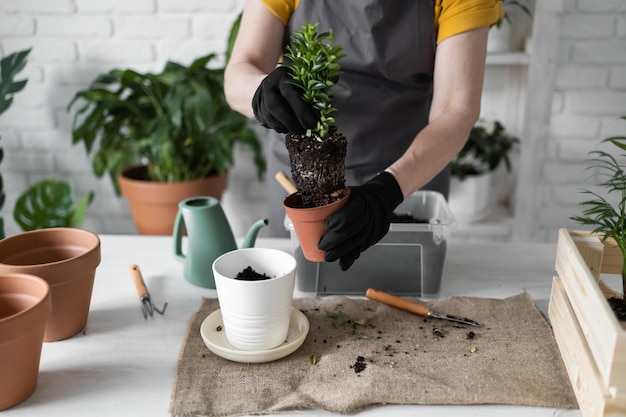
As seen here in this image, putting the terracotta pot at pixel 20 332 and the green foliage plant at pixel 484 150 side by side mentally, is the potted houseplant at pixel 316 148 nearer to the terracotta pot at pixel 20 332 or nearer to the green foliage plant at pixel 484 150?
the terracotta pot at pixel 20 332

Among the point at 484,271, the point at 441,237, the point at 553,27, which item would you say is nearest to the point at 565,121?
the point at 553,27

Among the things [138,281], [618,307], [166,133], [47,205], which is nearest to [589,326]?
[618,307]

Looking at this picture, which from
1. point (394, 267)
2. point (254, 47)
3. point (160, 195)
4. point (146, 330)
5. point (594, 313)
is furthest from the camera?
point (160, 195)

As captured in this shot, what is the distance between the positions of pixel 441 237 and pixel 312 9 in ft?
2.13

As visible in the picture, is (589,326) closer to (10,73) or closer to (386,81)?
(386,81)

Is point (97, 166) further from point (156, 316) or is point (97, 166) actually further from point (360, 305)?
point (360, 305)

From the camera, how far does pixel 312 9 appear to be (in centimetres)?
140

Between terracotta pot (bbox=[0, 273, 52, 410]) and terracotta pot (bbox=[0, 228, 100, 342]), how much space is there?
52 millimetres

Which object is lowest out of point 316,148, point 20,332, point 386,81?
point 20,332

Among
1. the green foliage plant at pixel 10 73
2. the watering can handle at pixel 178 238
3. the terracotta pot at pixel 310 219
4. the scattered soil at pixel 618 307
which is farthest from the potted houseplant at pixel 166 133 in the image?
the scattered soil at pixel 618 307

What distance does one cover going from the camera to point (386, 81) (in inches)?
57.4

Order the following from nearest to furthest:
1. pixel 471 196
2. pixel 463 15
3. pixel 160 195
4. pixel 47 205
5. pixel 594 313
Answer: pixel 594 313, pixel 463 15, pixel 47 205, pixel 160 195, pixel 471 196

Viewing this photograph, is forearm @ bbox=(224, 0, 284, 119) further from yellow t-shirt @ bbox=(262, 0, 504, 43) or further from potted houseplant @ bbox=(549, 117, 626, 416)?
potted houseplant @ bbox=(549, 117, 626, 416)

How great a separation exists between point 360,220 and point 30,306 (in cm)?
51
